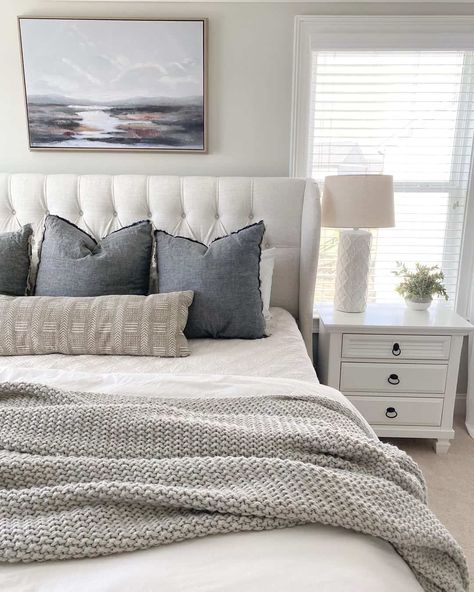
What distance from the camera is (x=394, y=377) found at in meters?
2.31

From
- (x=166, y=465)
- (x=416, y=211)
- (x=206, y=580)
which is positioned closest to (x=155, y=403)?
(x=166, y=465)

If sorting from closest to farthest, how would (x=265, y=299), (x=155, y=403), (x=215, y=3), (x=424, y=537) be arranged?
1. (x=424, y=537)
2. (x=155, y=403)
3. (x=265, y=299)
4. (x=215, y=3)

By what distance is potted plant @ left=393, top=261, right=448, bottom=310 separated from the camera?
2404mm

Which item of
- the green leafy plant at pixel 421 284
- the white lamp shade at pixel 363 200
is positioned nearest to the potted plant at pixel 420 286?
the green leafy plant at pixel 421 284

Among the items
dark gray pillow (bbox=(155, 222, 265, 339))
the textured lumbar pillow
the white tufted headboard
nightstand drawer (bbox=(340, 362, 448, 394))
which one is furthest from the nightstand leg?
the textured lumbar pillow

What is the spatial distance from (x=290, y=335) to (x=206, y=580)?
130 cm

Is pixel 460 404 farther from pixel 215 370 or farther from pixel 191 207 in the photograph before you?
pixel 191 207

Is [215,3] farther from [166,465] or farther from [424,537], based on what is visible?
[424,537]

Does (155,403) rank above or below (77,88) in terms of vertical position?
below

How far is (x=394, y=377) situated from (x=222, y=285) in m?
0.97

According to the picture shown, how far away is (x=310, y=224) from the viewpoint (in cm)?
225

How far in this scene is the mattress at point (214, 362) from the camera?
1688 millimetres

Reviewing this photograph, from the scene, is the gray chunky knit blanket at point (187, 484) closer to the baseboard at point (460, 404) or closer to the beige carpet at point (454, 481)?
the beige carpet at point (454, 481)

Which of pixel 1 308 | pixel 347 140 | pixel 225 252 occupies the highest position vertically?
pixel 347 140
